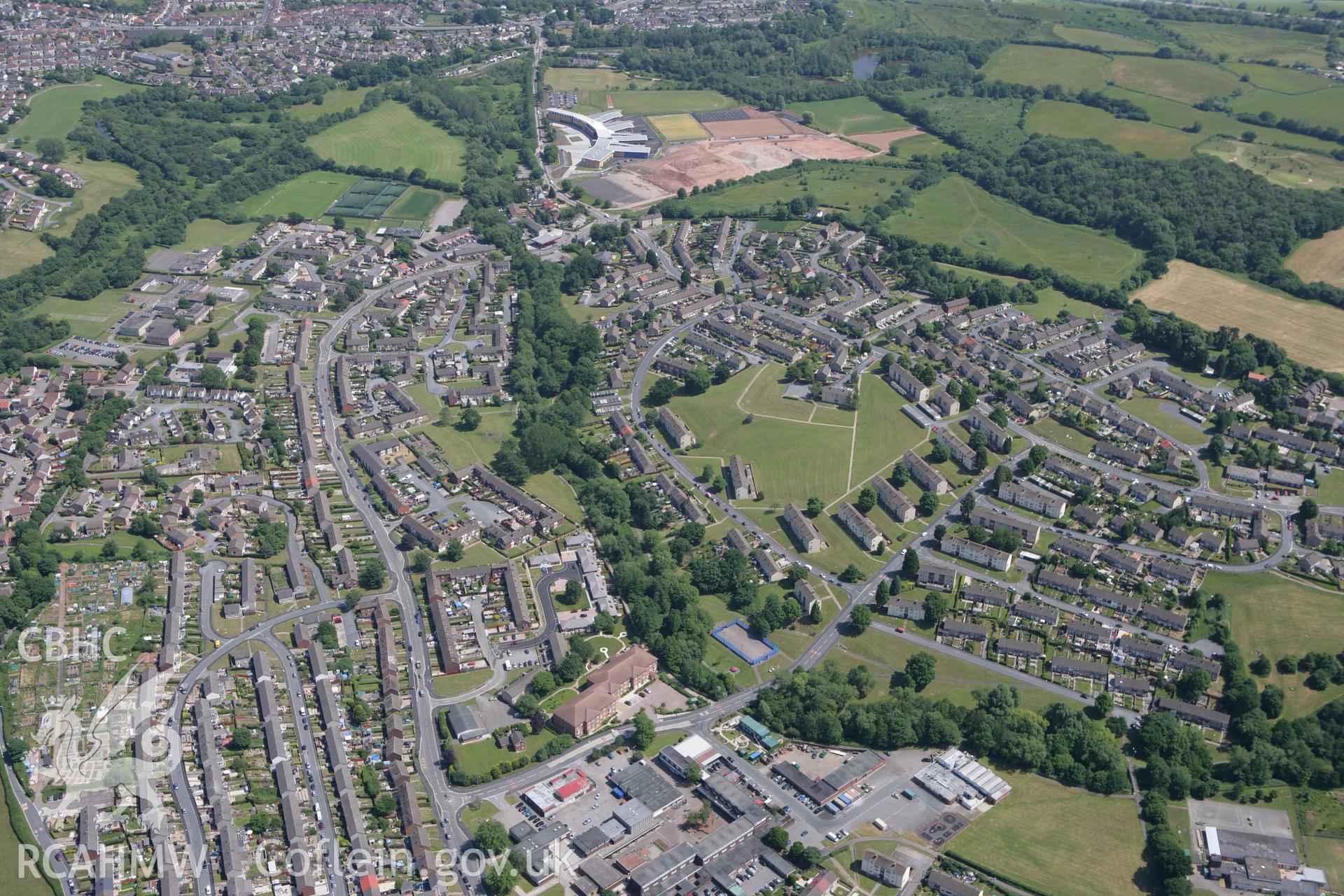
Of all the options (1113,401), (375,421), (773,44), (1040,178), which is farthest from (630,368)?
(773,44)

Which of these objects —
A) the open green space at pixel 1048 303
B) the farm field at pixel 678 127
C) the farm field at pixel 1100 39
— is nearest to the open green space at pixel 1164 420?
the open green space at pixel 1048 303

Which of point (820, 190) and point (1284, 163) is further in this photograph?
point (820, 190)

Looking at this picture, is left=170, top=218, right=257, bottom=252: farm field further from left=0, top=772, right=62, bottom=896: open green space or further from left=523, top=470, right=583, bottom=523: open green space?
left=0, top=772, right=62, bottom=896: open green space

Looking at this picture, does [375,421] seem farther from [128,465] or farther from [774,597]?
[774,597]

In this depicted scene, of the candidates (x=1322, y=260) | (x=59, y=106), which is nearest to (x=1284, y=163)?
(x=1322, y=260)

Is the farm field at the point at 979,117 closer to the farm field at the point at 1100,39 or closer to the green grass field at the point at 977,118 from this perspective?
the green grass field at the point at 977,118

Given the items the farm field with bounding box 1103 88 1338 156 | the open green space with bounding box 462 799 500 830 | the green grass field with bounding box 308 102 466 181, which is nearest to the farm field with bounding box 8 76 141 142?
the green grass field with bounding box 308 102 466 181

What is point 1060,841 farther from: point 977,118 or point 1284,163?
point 977,118
